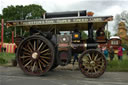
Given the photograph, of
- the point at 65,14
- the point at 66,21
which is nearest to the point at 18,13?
the point at 65,14

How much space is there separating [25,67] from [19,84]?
1.60m

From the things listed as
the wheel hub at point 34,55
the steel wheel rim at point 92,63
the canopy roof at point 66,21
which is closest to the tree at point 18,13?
the canopy roof at point 66,21

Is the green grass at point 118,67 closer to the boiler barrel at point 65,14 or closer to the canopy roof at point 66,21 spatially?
the canopy roof at point 66,21

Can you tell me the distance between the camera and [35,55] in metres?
6.37

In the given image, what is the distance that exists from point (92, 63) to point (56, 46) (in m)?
1.72

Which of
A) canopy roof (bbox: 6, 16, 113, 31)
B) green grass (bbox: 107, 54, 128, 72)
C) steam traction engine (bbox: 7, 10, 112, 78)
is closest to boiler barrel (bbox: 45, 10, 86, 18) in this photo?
steam traction engine (bbox: 7, 10, 112, 78)

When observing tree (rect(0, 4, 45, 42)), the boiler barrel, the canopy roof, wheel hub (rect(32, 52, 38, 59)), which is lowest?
wheel hub (rect(32, 52, 38, 59))

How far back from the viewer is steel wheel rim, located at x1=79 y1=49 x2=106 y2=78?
5.86 metres

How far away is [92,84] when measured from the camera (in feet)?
16.3

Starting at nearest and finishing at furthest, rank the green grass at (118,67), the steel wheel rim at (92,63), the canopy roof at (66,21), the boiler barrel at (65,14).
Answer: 1. the steel wheel rim at (92,63)
2. the canopy roof at (66,21)
3. the boiler barrel at (65,14)
4. the green grass at (118,67)

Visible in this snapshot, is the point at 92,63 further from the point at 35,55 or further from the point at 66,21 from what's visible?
the point at 35,55

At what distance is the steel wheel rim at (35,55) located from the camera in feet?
20.7

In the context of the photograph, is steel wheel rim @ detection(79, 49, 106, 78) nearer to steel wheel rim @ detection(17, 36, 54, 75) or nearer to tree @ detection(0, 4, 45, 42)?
steel wheel rim @ detection(17, 36, 54, 75)

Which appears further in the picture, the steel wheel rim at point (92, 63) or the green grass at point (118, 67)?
the green grass at point (118, 67)
